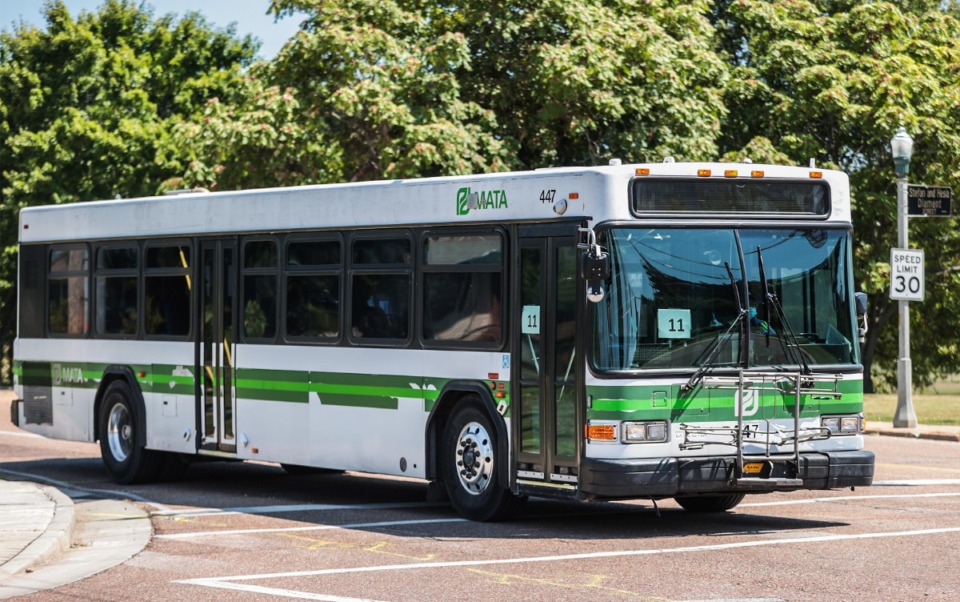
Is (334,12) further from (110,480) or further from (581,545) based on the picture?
(581,545)

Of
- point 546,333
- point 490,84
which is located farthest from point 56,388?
point 490,84

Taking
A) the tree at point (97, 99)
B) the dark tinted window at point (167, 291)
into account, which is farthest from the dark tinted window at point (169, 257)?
the tree at point (97, 99)

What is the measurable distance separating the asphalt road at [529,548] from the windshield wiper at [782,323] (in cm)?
136

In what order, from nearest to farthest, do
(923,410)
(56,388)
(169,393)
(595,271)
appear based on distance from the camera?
(595,271) → (169,393) → (56,388) → (923,410)

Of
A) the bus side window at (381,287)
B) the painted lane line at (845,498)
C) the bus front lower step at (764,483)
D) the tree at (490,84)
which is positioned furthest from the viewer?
the tree at (490,84)

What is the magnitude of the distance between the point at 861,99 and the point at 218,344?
23.7 metres

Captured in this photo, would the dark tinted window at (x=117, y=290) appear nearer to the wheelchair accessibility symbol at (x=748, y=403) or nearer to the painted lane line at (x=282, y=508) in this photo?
Answer: the painted lane line at (x=282, y=508)

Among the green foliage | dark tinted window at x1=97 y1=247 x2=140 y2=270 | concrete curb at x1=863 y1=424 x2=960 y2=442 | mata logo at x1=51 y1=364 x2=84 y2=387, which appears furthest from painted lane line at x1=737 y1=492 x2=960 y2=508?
the green foliage

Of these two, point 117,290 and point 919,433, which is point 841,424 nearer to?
point 117,290

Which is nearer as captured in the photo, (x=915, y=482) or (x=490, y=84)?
(x=915, y=482)

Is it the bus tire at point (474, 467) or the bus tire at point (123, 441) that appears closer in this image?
the bus tire at point (474, 467)

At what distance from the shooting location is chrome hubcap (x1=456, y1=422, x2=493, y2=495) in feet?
44.2

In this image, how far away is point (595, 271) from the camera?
1208 centimetres

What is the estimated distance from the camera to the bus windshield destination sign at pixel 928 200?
26.0 m
